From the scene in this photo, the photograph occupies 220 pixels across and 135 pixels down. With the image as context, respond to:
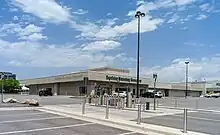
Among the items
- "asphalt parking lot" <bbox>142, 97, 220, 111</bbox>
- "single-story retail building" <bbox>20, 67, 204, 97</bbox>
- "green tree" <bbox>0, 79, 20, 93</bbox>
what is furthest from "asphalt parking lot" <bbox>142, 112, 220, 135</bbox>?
"green tree" <bbox>0, 79, 20, 93</bbox>

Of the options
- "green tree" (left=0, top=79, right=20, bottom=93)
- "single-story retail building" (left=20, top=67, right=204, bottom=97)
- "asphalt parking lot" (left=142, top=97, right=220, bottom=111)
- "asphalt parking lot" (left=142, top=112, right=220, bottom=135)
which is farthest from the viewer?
"green tree" (left=0, top=79, right=20, bottom=93)

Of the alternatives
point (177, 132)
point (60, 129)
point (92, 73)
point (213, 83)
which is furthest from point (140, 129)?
point (213, 83)

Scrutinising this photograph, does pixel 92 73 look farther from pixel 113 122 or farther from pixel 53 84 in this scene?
pixel 113 122

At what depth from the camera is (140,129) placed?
1196 centimetres

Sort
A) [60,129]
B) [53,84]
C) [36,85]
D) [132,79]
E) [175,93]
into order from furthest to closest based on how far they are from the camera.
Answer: [175,93] < [36,85] < [53,84] < [132,79] < [60,129]

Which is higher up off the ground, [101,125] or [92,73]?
[92,73]

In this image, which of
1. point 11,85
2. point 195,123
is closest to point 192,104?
point 195,123

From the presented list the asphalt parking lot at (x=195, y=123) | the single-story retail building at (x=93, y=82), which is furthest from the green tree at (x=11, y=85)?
the asphalt parking lot at (x=195, y=123)

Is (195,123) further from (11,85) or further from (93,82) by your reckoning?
(11,85)

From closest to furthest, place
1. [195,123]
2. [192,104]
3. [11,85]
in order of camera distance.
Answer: [195,123] → [192,104] → [11,85]

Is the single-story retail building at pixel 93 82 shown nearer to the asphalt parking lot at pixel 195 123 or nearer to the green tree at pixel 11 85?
the green tree at pixel 11 85

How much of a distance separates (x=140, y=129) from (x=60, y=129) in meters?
3.26

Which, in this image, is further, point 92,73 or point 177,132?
point 92,73

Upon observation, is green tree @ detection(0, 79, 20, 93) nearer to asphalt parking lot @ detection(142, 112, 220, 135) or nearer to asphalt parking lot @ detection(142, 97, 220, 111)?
asphalt parking lot @ detection(142, 97, 220, 111)
